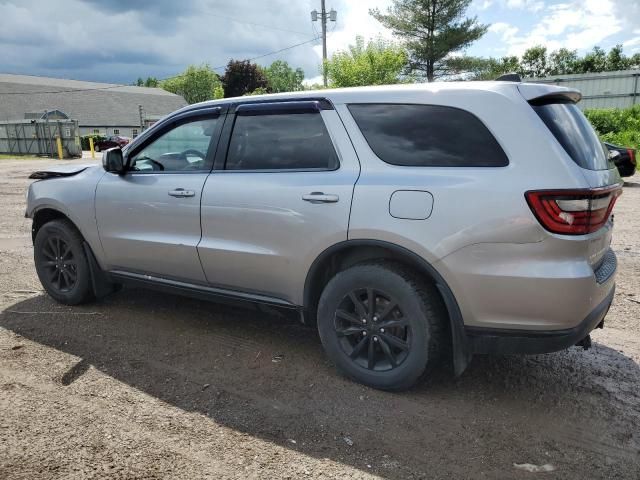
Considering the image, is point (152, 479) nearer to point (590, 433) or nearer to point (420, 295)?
point (420, 295)

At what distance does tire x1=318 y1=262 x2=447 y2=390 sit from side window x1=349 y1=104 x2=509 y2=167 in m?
0.66

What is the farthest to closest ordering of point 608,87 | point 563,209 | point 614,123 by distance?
point 608,87
point 614,123
point 563,209

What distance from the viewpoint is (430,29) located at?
139 feet

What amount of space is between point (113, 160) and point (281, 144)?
4.92ft

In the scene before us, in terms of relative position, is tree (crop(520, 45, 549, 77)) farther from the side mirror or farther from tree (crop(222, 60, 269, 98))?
the side mirror

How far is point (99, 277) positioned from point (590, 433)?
152 inches

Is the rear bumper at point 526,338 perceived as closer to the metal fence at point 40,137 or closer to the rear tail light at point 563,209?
the rear tail light at point 563,209

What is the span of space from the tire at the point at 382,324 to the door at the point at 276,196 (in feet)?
0.91

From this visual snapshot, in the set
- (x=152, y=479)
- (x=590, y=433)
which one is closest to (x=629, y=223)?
(x=590, y=433)

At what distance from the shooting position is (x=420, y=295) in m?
3.01

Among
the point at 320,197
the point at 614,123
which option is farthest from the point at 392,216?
the point at 614,123

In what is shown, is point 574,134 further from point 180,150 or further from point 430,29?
point 430,29

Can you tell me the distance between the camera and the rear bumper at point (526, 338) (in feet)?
9.05

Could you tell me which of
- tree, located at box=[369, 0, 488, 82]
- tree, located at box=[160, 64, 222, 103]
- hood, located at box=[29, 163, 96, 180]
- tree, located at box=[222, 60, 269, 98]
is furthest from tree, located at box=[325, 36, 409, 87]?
tree, located at box=[160, 64, 222, 103]
